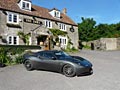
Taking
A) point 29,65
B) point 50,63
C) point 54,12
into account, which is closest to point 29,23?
point 54,12

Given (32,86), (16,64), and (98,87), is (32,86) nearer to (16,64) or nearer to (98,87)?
(98,87)

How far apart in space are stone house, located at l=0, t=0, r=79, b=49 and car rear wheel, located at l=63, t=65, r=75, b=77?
1601cm

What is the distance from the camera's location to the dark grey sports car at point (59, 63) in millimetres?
13070

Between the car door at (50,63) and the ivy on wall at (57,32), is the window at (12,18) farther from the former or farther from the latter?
the car door at (50,63)

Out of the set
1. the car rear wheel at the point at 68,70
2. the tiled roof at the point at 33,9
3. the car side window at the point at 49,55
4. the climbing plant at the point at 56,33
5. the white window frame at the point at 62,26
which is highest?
the tiled roof at the point at 33,9

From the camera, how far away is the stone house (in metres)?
27.9

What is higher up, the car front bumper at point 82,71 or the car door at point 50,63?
the car door at point 50,63

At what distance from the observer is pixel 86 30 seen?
65.8 meters

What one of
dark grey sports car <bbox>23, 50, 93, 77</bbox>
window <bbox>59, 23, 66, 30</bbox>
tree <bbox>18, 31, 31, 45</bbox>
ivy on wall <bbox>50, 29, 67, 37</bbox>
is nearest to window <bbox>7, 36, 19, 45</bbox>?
tree <bbox>18, 31, 31, 45</bbox>

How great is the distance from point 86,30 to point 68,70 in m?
53.5

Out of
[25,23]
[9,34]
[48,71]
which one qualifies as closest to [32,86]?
[48,71]

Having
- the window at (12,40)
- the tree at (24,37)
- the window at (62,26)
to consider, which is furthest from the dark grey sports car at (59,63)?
the window at (62,26)

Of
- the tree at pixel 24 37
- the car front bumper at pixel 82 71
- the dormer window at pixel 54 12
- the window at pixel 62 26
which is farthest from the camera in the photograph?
the window at pixel 62 26

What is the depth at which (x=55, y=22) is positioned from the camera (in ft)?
117
